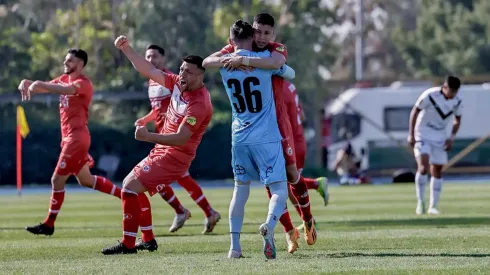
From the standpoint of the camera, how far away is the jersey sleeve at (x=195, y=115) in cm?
1133

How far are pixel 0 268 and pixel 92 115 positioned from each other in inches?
1324

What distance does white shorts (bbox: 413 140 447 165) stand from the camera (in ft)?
60.2

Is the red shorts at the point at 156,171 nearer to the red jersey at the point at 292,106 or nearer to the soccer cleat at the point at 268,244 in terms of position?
the soccer cleat at the point at 268,244

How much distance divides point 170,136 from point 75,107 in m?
4.03

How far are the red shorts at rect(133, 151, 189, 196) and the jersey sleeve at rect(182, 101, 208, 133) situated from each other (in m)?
0.71

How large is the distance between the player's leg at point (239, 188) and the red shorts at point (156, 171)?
98 centimetres

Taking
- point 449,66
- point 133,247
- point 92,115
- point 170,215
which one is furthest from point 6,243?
point 449,66

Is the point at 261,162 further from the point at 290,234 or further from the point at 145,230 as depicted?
the point at 145,230

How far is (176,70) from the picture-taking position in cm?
4625

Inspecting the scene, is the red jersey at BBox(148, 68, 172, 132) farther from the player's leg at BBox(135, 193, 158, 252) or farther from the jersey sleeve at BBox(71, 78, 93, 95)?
the player's leg at BBox(135, 193, 158, 252)

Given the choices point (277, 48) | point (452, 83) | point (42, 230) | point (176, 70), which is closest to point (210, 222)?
point (42, 230)

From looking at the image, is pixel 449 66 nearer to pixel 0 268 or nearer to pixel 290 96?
pixel 290 96

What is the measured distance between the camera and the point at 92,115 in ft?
144

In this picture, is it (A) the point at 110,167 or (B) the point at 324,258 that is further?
(A) the point at 110,167
